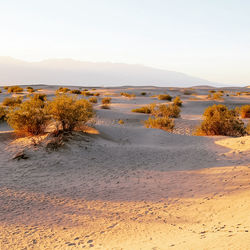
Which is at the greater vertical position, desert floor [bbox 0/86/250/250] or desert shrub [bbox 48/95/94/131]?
desert shrub [bbox 48/95/94/131]

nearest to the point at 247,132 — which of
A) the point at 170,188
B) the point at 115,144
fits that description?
the point at 115,144

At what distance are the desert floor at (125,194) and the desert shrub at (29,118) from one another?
0.55 metres

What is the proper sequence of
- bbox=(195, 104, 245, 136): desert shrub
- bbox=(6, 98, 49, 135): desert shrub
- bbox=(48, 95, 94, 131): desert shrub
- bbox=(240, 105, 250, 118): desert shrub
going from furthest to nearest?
bbox=(240, 105, 250, 118): desert shrub < bbox=(195, 104, 245, 136): desert shrub < bbox=(48, 95, 94, 131): desert shrub < bbox=(6, 98, 49, 135): desert shrub

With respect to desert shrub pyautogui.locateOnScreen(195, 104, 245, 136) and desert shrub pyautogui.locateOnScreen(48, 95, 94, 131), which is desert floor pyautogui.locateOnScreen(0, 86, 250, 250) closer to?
desert shrub pyautogui.locateOnScreen(48, 95, 94, 131)

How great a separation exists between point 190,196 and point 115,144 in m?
5.12

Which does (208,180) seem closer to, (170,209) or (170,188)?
(170,188)

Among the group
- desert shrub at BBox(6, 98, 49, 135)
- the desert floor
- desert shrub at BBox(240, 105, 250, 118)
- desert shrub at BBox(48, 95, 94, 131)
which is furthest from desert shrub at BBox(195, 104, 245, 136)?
desert shrub at BBox(6, 98, 49, 135)

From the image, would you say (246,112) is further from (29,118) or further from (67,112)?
(29,118)

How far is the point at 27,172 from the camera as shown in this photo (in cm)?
768

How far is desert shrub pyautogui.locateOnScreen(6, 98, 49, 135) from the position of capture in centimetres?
1055

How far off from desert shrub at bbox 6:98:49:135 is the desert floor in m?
0.55

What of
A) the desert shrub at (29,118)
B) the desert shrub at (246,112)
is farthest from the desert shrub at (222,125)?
the desert shrub at (29,118)

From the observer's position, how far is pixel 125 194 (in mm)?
6359

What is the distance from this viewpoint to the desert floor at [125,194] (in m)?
4.16
